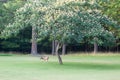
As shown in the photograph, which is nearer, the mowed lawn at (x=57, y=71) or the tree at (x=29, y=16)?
the mowed lawn at (x=57, y=71)

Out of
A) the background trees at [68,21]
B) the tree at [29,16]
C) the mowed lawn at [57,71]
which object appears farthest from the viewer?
the tree at [29,16]

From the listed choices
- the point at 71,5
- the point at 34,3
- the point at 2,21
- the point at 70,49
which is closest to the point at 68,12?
the point at 71,5

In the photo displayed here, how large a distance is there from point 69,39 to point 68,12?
1.91m

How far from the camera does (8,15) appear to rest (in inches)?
1984

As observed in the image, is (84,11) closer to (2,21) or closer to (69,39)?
(69,39)

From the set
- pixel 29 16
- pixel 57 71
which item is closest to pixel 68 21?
pixel 29 16

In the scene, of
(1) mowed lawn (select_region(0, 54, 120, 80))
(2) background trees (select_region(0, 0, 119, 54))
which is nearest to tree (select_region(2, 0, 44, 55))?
(2) background trees (select_region(0, 0, 119, 54))

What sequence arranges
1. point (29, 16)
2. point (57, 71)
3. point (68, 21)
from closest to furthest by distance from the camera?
point (57, 71), point (68, 21), point (29, 16)

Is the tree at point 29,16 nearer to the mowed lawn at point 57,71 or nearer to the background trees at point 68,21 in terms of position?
the background trees at point 68,21

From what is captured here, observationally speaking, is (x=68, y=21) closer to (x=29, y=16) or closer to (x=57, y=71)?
(x=29, y=16)

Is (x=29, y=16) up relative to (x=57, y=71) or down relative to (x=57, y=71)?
up

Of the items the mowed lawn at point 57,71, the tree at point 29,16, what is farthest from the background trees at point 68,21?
the mowed lawn at point 57,71

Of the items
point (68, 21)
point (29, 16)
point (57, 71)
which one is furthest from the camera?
point (29, 16)

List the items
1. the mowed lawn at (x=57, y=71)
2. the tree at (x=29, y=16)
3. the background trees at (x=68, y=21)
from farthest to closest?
Answer: the tree at (x=29, y=16) → the background trees at (x=68, y=21) → the mowed lawn at (x=57, y=71)
